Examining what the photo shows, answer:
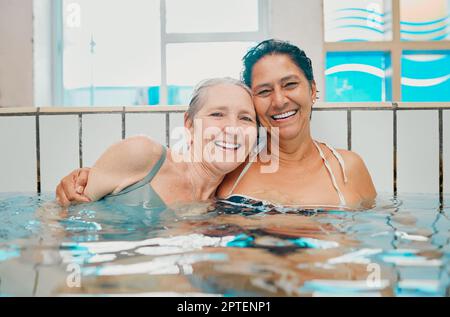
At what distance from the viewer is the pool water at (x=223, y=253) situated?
58 cm

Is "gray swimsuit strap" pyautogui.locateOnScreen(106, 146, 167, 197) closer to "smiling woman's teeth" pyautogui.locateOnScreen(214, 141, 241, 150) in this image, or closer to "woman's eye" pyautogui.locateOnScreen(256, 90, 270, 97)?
"smiling woman's teeth" pyautogui.locateOnScreen(214, 141, 241, 150)

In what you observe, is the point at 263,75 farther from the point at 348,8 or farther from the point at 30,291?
the point at 348,8

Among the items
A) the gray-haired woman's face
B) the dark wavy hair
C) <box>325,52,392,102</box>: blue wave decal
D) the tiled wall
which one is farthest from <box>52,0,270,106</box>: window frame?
the gray-haired woman's face

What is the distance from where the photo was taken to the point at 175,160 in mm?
1433

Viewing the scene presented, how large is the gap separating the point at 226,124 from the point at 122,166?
344 mm

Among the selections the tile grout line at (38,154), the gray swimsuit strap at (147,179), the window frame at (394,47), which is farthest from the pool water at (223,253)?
the window frame at (394,47)

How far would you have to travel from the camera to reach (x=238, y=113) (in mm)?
1349

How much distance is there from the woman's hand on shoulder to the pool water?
0.12 m

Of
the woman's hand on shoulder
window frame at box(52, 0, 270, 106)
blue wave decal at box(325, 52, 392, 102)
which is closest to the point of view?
the woman's hand on shoulder

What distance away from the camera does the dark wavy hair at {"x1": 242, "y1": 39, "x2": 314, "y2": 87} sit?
1477 mm

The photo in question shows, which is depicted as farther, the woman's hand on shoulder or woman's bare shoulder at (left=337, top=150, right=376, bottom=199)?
woman's bare shoulder at (left=337, top=150, right=376, bottom=199)

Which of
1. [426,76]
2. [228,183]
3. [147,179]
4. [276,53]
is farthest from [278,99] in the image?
[426,76]

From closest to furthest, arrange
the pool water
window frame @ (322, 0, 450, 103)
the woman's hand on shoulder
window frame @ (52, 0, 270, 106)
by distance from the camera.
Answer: the pool water → the woman's hand on shoulder → window frame @ (322, 0, 450, 103) → window frame @ (52, 0, 270, 106)

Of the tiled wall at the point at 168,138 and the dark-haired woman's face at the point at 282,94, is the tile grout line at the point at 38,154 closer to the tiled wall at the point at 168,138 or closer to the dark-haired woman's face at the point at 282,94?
the tiled wall at the point at 168,138
